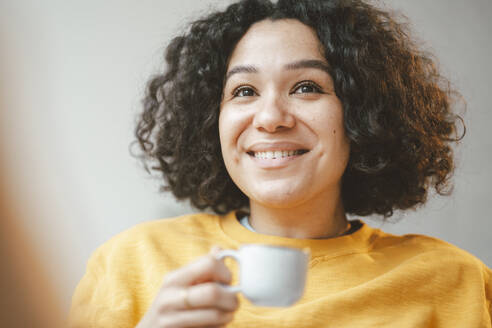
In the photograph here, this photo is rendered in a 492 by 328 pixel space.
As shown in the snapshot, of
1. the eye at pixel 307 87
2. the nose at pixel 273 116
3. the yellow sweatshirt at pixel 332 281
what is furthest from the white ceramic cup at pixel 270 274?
the eye at pixel 307 87

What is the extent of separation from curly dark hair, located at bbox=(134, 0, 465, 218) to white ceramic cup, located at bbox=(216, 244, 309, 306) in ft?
1.96

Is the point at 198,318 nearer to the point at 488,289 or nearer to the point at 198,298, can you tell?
the point at 198,298

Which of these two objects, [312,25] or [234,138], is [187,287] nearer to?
[234,138]

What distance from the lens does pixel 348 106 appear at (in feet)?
4.27

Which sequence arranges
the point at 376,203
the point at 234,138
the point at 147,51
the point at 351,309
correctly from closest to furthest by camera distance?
the point at 351,309
the point at 234,138
the point at 376,203
the point at 147,51

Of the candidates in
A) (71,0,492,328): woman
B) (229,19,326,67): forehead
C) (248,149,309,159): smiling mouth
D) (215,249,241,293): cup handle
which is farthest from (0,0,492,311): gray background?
(215,249,241,293): cup handle

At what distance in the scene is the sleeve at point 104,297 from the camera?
119 cm

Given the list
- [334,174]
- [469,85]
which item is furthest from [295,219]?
[469,85]

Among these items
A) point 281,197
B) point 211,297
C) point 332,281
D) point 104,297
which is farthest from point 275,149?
point 104,297

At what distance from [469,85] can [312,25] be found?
2.75 feet

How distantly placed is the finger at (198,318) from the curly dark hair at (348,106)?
2.25 feet

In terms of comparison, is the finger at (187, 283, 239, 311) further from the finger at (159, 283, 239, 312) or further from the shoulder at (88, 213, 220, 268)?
the shoulder at (88, 213, 220, 268)

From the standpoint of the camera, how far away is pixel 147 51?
1.73 m

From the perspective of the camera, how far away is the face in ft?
3.99
